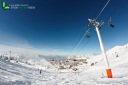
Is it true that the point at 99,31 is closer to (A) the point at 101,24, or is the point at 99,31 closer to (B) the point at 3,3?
(A) the point at 101,24

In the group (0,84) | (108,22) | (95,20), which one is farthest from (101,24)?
(0,84)

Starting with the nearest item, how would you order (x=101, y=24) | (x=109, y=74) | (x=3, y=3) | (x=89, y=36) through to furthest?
1. (x=109, y=74)
2. (x=101, y=24)
3. (x=89, y=36)
4. (x=3, y=3)

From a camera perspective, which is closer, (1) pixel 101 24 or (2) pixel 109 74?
(2) pixel 109 74

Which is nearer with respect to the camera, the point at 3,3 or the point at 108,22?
the point at 108,22

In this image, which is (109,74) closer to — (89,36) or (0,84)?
(89,36)

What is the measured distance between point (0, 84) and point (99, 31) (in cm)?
1562

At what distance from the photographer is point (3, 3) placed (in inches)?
1000

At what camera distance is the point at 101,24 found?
68.8ft

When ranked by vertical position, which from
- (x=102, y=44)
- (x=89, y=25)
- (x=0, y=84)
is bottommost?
(x=0, y=84)

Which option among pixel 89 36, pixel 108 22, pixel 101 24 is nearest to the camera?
pixel 108 22

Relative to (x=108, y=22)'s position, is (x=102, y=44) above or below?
below

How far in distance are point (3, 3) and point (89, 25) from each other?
55.1 ft

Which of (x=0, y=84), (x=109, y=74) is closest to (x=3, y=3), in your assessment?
(x=0, y=84)

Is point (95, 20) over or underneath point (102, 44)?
over
